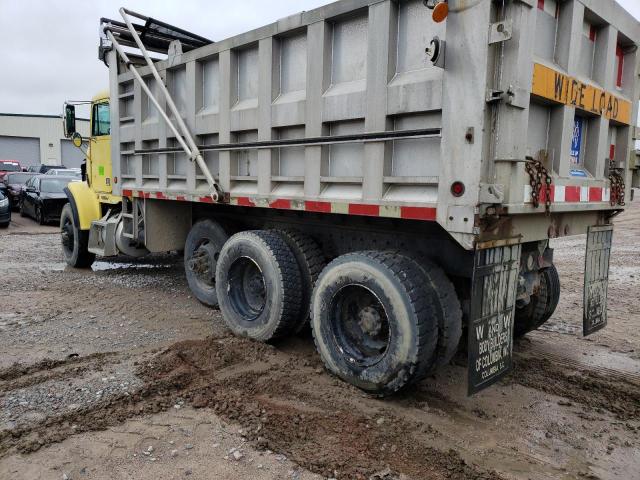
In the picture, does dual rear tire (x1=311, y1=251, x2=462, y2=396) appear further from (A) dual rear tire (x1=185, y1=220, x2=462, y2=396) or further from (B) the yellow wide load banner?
(B) the yellow wide load banner

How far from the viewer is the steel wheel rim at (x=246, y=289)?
16.9ft

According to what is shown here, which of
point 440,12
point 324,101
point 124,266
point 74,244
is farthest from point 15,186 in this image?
point 440,12

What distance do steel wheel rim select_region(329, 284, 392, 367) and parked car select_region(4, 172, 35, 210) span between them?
665 inches

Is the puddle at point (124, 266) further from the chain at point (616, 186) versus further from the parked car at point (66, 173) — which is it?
the parked car at point (66, 173)

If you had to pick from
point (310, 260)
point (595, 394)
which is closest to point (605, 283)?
point (595, 394)

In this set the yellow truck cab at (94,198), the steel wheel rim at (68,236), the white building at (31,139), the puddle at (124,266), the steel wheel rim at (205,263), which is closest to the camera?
the steel wheel rim at (205,263)

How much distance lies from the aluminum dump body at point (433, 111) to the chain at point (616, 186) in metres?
0.04

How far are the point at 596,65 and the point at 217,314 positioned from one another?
4.54m

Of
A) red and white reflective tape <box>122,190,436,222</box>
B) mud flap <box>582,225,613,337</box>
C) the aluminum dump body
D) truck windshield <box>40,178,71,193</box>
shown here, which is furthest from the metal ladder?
truck windshield <box>40,178,71,193</box>

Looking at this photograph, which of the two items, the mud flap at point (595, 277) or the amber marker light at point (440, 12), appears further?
the mud flap at point (595, 277)

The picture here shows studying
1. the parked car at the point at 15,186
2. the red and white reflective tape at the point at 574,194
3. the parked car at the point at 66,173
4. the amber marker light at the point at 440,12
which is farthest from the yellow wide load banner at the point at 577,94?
the parked car at the point at 15,186

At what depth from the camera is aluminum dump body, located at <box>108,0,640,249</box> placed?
10.2 ft

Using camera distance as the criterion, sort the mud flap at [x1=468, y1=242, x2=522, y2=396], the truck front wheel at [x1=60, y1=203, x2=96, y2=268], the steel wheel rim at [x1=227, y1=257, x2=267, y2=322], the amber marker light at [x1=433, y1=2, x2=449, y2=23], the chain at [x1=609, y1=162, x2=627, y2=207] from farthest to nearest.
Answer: the truck front wheel at [x1=60, y1=203, x2=96, y2=268]
the steel wheel rim at [x1=227, y1=257, x2=267, y2=322]
the chain at [x1=609, y1=162, x2=627, y2=207]
the mud flap at [x1=468, y1=242, x2=522, y2=396]
the amber marker light at [x1=433, y1=2, x2=449, y2=23]

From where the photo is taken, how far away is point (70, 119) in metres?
7.93
